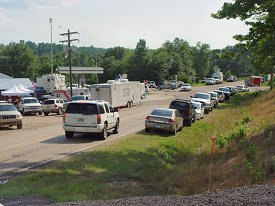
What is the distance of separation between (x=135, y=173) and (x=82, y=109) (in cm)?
592

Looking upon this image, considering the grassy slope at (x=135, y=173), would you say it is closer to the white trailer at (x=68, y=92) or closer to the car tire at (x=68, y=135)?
Answer: the car tire at (x=68, y=135)

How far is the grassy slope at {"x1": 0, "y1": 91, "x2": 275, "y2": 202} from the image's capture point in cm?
802

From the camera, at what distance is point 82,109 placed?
15266 millimetres

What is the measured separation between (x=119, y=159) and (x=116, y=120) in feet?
21.6

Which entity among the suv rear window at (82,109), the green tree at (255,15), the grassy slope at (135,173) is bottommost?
the grassy slope at (135,173)

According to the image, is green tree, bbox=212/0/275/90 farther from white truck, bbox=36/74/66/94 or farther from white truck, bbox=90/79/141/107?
white truck, bbox=36/74/66/94

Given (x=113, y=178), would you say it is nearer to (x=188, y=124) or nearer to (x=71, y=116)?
(x=71, y=116)

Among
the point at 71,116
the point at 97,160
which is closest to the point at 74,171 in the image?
the point at 97,160

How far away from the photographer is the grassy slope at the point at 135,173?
8.02 m

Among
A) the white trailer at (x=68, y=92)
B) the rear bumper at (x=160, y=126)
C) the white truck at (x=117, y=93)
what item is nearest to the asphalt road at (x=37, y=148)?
the rear bumper at (x=160, y=126)

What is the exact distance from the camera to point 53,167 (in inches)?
394

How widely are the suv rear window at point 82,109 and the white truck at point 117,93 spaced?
1905 centimetres

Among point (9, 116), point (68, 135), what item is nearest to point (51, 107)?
point (9, 116)

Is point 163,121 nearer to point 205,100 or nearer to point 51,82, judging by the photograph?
point 205,100
